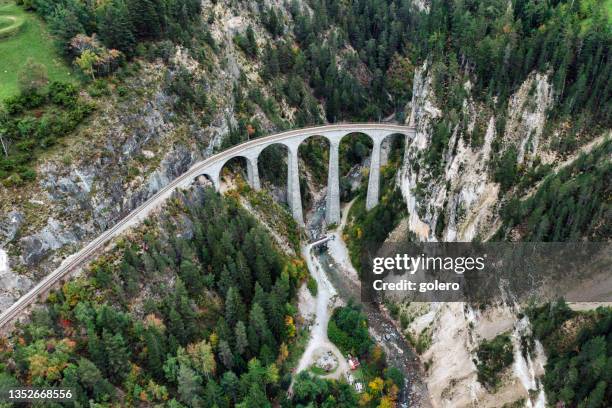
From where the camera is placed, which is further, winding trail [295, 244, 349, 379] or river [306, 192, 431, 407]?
winding trail [295, 244, 349, 379]

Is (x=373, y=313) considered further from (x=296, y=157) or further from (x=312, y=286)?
(x=296, y=157)

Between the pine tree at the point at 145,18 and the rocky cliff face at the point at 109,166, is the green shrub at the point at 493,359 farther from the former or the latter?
the pine tree at the point at 145,18

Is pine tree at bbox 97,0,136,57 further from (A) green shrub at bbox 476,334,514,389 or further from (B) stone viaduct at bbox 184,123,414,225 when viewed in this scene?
(A) green shrub at bbox 476,334,514,389

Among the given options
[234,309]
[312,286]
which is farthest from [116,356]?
[312,286]

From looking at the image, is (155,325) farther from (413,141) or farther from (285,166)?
(413,141)

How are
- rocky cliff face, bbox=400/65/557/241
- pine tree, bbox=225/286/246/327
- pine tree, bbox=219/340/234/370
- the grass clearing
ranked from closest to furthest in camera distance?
1. pine tree, bbox=219/340/234/370
2. pine tree, bbox=225/286/246/327
3. rocky cliff face, bbox=400/65/557/241
4. the grass clearing
